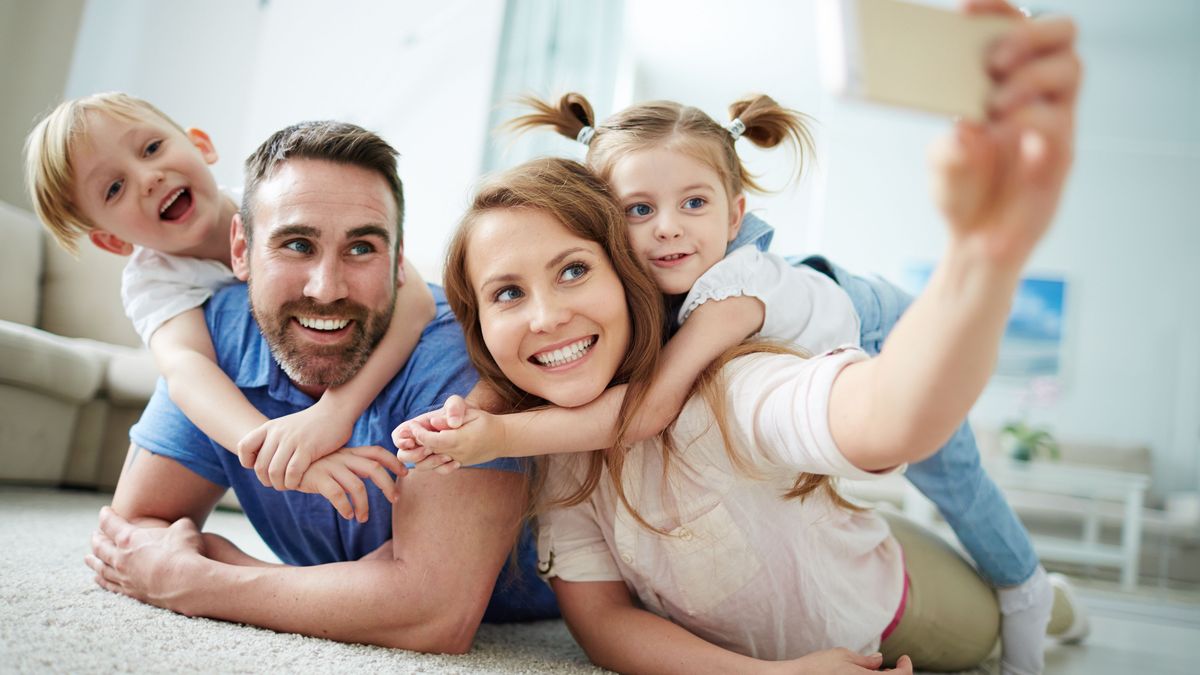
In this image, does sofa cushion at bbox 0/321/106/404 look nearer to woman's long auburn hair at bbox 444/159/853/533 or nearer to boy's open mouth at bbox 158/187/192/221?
boy's open mouth at bbox 158/187/192/221

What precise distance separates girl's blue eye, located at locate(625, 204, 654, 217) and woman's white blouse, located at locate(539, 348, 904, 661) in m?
0.41

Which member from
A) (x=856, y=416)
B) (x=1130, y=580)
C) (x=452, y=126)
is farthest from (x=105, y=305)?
(x=1130, y=580)

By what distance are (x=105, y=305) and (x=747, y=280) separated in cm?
289

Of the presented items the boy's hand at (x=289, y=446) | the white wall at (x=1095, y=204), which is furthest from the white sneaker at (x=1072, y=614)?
the white wall at (x=1095, y=204)

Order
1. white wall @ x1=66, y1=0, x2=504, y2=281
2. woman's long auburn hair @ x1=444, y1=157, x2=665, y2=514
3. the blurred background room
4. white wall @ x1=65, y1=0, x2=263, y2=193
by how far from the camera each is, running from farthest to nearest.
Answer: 1. white wall @ x1=66, y1=0, x2=504, y2=281
2. white wall @ x1=65, y1=0, x2=263, y2=193
3. the blurred background room
4. woman's long auburn hair @ x1=444, y1=157, x2=665, y2=514

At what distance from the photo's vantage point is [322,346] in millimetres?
1357

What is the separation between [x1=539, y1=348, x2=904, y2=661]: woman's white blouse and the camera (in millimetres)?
1177

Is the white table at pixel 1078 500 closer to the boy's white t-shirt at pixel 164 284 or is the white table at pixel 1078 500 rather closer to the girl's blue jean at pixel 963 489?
the girl's blue jean at pixel 963 489

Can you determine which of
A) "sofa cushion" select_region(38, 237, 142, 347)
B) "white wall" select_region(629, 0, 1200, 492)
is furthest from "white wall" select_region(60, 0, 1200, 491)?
"sofa cushion" select_region(38, 237, 142, 347)

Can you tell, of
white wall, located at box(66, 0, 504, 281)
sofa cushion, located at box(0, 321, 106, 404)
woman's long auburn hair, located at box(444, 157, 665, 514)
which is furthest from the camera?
white wall, located at box(66, 0, 504, 281)

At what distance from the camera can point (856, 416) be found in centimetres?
82

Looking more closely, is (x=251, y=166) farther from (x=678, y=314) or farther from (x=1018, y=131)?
(x=1018, y=131)

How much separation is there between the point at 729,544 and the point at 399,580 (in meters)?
0.46

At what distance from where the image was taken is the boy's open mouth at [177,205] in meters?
1.66
